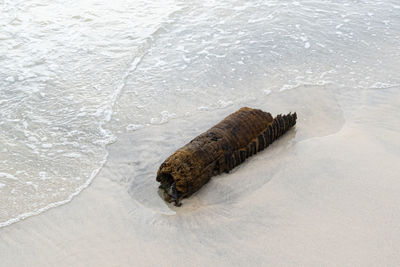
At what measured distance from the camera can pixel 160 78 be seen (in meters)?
6.08

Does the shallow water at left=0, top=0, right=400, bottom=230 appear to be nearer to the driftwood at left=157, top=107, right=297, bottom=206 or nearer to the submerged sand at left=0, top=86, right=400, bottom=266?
the submerged sand at left=0, top=86, right=400, bottom=266

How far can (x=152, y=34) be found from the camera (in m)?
7.60

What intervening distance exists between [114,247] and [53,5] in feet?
24.1

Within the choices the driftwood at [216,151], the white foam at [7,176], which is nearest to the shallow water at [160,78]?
the white foam at [7,176]

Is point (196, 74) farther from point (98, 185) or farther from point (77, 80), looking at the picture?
point (98, 185)

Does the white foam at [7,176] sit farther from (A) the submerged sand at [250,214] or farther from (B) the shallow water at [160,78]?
(A) the submerged sand at [250,214]

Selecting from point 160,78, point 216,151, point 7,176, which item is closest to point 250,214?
point 216,151

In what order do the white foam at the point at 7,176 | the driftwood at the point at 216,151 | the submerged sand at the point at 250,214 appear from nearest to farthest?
1. the submerged sand at the point at 250,214
2. the driftwood at the point at 216,151
3. the white foam at the point at 7,176

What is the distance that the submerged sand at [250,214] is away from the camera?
294 cm

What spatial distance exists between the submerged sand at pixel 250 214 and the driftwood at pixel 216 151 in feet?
0.35

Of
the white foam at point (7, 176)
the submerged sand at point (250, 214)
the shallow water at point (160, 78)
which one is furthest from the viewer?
the shallow water at point (160, 78)

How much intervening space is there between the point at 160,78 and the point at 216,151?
2.70 m

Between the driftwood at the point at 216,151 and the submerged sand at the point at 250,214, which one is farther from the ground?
the driftwood at the point at 216,151

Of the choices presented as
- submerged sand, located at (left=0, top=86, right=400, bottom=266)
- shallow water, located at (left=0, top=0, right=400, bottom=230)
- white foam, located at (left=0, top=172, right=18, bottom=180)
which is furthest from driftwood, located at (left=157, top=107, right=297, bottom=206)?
white foam, located at (left=0, top=172, right=18, bottom=180)
